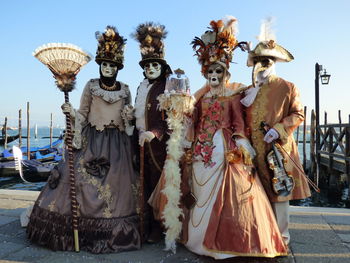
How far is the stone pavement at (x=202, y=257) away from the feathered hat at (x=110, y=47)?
210cm

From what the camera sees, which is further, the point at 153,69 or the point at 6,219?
the point at 6,219

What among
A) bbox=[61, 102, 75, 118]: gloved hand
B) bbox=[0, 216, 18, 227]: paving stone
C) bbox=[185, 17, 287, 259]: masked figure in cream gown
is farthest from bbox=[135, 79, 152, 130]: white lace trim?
bbox=[0, 216, 18, 227]: paving stone

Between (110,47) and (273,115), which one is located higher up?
(110,47)

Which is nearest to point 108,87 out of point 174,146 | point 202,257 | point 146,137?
point 146,137

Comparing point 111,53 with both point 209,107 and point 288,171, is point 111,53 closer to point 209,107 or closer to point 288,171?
point 209,107

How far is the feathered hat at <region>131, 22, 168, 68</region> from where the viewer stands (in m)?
3.55

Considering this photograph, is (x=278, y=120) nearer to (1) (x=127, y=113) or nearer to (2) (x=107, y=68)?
(1) (x=127, y=113)

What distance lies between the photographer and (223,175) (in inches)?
115

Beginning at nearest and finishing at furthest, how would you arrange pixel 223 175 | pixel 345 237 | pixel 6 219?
pixel 223 175, pixel 345 237, pixel 6 219

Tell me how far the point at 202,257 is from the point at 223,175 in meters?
0.79

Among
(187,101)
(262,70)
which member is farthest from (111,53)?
(262,70)

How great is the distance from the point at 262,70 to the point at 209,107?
26.6 inches

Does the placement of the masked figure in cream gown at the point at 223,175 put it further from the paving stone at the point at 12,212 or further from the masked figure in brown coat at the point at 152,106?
the paving stone at the point at 12,212

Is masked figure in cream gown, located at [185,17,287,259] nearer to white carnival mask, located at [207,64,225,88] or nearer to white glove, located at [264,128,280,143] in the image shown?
white carnival mask, located at [207,64,225,88]
